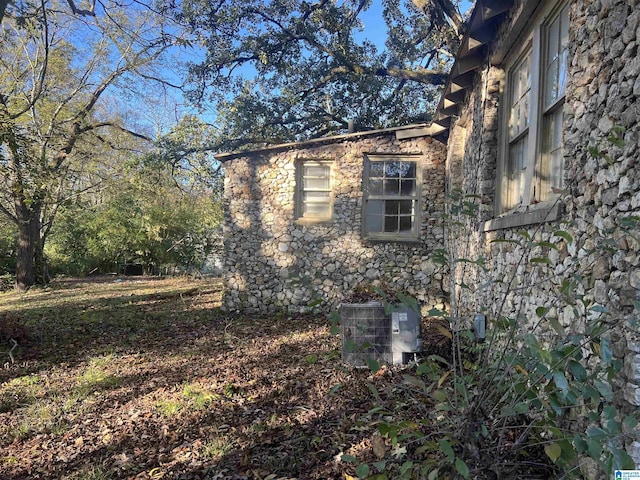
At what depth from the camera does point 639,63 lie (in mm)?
1918

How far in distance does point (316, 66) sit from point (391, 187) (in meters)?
5.40

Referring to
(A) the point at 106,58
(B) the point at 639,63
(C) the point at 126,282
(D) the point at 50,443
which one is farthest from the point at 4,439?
(A) the point at 106,58

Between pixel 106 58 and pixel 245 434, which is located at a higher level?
pixel 106 58

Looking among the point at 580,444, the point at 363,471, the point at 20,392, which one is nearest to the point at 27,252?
the point at 20,392

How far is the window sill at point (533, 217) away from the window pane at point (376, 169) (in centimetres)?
408

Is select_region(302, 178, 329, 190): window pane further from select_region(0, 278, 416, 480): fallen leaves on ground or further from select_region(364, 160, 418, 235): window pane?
select_region(0, 278, 416, 480): fallen leaves on ground

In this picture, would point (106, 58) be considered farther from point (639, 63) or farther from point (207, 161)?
point (639, 63)

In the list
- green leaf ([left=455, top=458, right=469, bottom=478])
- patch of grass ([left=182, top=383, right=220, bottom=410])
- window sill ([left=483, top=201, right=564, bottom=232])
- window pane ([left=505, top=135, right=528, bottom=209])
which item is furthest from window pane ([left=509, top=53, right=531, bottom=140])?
patch of grass ([left=182, top=383, right=220, bottom=410])

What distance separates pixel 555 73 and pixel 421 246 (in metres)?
4.87

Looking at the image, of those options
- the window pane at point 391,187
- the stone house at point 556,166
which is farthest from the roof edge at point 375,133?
the stone house at point 556,166

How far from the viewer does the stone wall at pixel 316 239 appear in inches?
309

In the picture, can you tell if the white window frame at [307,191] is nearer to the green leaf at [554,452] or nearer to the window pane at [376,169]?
the window pane at [376,169]

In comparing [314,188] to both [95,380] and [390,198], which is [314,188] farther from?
[95,380]

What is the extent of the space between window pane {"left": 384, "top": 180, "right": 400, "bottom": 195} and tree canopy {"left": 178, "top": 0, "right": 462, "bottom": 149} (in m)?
3.48
